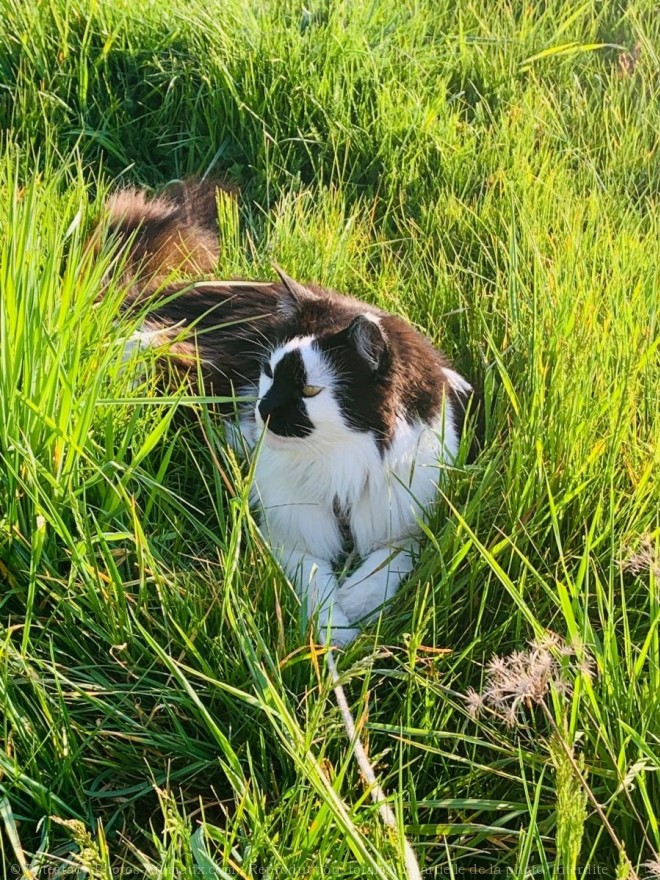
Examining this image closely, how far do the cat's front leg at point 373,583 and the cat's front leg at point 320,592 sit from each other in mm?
22

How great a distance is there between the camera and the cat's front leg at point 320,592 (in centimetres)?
151

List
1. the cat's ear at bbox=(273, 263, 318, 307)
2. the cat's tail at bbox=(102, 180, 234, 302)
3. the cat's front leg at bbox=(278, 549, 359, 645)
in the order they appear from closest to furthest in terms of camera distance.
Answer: the cat's front leg at bbox=(278, 549, 359, 645) < the cat's ear at bbox=(273, 263, 318, 307) < the cat's tail at bbox=(102, 180, 234, 302)

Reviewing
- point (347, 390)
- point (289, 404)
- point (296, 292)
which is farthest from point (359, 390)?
point (296, 292)

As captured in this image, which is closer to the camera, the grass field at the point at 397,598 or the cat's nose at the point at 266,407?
the grass field at the point at 397,598

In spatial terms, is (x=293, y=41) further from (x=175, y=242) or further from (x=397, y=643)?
(x=397, y=643)

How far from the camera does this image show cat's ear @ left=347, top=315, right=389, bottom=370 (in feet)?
5.45

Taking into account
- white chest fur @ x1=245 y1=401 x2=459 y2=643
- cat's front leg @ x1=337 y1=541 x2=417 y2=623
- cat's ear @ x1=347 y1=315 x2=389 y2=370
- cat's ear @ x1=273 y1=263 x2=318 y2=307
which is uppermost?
cat's ear @ x1=273 y1=263 x2=318 y2=307

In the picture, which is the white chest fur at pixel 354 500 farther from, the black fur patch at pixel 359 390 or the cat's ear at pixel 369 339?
the cat's ear at pixel 369 339

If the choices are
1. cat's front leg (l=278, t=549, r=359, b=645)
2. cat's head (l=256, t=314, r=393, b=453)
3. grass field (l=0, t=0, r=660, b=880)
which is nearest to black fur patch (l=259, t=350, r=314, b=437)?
cat's head (l=256, t=314, r=393, b=453)

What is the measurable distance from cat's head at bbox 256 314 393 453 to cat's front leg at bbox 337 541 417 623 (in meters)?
0.24

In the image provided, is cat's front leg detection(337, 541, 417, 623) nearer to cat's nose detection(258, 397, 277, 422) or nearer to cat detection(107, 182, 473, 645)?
cat detection(107, 182, 473, 645)

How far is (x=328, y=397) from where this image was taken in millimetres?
1745

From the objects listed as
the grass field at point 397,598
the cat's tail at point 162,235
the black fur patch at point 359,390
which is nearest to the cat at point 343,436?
the black fur patch at point 359,390

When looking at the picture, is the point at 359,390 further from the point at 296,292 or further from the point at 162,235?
the point at 162,235
